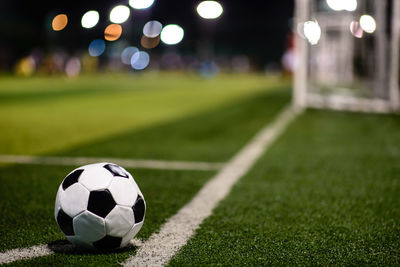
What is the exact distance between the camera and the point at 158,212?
11.2ft

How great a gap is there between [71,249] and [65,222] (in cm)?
18

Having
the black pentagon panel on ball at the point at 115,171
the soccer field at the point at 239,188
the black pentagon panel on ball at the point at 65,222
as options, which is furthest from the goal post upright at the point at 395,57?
the black pentagon panel on ball at the point at 65,222

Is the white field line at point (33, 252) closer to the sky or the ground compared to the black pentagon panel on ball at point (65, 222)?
closer to the ground

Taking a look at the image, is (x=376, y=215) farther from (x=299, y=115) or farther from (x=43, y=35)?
(x=43, y=35)

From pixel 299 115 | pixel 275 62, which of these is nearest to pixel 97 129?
pixel 299 115

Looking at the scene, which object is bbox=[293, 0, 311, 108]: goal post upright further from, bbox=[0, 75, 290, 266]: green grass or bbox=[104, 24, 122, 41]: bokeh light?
bbox=[104, 24, 122, 41]: bokeh light

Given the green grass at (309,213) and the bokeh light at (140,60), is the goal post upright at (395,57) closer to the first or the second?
the green grass at (309,213)

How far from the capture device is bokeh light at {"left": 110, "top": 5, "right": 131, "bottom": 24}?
816 cm

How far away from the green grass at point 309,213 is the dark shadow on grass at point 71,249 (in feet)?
1.03

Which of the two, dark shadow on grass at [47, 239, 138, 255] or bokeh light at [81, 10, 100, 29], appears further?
bokeh light at [81, 10, 100, 29]

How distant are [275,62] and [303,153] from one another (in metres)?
57.9

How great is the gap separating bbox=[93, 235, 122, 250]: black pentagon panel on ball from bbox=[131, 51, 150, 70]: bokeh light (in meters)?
71.1

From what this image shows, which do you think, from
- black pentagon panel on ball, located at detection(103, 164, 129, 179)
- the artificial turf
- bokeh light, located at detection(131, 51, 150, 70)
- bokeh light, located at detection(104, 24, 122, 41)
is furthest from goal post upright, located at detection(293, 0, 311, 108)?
bokeh light, located at detection(131, 51, 150, 70)

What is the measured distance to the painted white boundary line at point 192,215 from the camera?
2484 mm
